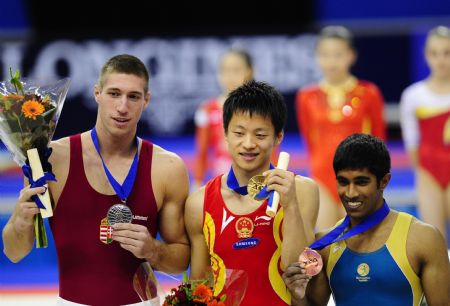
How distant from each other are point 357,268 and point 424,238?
286 mm

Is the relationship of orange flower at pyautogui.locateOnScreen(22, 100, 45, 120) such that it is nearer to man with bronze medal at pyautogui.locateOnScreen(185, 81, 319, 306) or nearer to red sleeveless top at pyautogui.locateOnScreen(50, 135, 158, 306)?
red sleeveless top at pyautogui.locateOnScreen(50, 135, 158, 306)

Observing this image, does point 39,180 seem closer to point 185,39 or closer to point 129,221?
point 129,221

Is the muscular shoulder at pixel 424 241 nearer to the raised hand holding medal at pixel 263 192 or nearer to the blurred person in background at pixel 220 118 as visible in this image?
the raised hand holding medal at pixel 263 192

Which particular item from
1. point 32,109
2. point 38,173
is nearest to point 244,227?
point 38,173

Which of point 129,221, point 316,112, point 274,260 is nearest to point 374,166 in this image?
point 274,260

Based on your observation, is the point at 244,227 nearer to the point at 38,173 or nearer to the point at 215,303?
the point at 215,303

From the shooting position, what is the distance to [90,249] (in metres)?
3.90

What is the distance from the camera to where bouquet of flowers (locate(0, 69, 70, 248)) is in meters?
3.59

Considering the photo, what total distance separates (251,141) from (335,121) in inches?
150

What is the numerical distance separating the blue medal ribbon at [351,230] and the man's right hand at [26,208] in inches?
43.6

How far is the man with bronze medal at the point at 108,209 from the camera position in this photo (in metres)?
3.88

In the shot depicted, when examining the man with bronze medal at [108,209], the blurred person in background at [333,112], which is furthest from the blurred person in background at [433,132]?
the man with bronze medal at [108,209]

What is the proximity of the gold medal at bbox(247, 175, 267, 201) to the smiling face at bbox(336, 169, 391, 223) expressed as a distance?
32cm

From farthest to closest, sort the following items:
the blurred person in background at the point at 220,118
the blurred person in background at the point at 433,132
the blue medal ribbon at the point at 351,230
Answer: the blurred person in background at the point at 220,118 → the blurred person in background at the point at 433,132 → the blue medal ribbon at the point at 351,230
